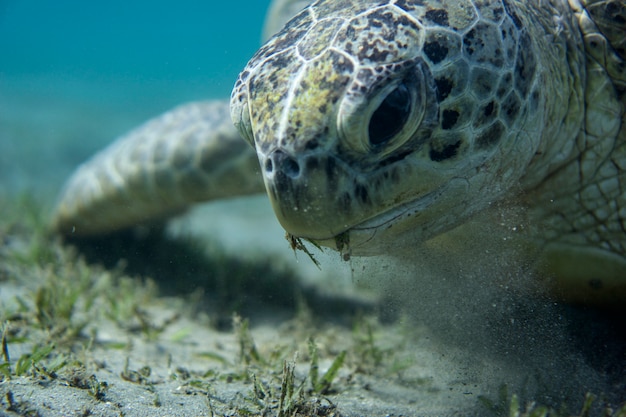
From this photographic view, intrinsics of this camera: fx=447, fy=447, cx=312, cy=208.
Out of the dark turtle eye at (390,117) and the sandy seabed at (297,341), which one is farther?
the sandy seabed at (297,341)

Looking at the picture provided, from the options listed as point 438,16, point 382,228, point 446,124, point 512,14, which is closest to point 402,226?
point 382,228

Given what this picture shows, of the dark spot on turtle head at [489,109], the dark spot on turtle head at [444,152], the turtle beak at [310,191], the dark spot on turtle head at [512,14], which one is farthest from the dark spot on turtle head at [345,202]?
the dark spot on turtle head at [512,14]

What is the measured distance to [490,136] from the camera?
135 centimetres

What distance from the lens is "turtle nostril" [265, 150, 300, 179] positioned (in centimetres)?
120

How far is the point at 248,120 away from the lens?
1431 mm

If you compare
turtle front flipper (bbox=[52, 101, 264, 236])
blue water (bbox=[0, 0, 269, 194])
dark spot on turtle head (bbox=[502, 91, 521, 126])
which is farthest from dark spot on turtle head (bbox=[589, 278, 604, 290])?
turtle front flipper (bbox=[52, 101, 264, 236])

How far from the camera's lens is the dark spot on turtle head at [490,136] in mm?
1336

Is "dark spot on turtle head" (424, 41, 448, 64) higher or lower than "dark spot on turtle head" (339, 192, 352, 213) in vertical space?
higher

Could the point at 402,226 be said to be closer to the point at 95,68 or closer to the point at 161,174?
the point at 161,174

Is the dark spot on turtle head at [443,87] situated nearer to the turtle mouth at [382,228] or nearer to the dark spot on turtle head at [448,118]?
the dark spot on turtle head at [448,118]

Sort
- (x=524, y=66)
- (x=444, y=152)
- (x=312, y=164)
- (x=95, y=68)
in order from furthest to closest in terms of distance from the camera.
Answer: (x=95, y=68) → (x=524, y=66) → (x=444, y=152) → (x=312, y=164)

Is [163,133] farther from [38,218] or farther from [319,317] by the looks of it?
[319,317]

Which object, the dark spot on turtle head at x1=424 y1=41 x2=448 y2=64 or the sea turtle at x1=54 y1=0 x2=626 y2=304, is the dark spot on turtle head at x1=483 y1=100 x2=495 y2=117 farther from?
the dark spot on turtle head at x1=424 y1=41 x2=448 y2=64

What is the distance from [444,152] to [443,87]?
18 centimetres
